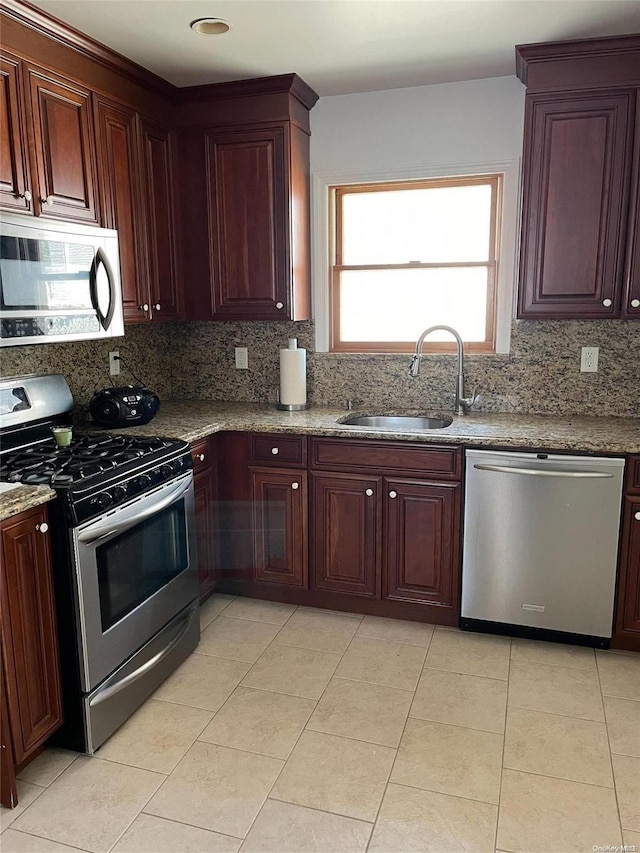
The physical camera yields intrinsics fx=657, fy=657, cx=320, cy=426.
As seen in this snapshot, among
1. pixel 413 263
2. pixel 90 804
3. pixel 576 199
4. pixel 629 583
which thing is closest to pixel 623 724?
pixel 629 583

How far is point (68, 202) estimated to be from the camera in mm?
2512

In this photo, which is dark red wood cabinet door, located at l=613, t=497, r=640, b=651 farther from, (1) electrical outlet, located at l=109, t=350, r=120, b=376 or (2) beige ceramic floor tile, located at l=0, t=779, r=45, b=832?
(1) electrical outlet, located at l=109, t=350, r=120, b=376

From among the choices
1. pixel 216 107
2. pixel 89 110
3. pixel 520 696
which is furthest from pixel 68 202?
pixel 520 696

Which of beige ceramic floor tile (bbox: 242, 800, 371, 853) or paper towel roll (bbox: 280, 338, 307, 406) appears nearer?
beige ceramic floor tile (bbox: 242, 800, 371, 853)

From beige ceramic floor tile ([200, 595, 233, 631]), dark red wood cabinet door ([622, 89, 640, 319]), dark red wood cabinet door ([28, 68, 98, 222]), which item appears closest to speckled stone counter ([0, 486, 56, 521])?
dark red wood cabinet door ([28, 68, 98, 222])

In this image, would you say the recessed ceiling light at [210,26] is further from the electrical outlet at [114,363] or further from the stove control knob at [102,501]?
the stove control knob at [102,501]

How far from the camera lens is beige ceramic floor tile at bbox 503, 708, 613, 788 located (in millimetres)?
2057

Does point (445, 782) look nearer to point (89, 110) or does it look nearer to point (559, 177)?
point (559, 177)

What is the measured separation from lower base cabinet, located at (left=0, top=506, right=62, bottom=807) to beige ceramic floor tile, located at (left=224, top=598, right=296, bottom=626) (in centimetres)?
113

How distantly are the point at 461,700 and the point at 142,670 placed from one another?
1175 millimetres

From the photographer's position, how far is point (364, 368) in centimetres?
347

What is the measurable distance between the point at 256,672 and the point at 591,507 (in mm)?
1496

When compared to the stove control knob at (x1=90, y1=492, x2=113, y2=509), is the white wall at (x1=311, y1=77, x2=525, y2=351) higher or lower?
higher

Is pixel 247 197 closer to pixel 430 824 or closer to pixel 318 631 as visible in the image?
pixel 318 631
